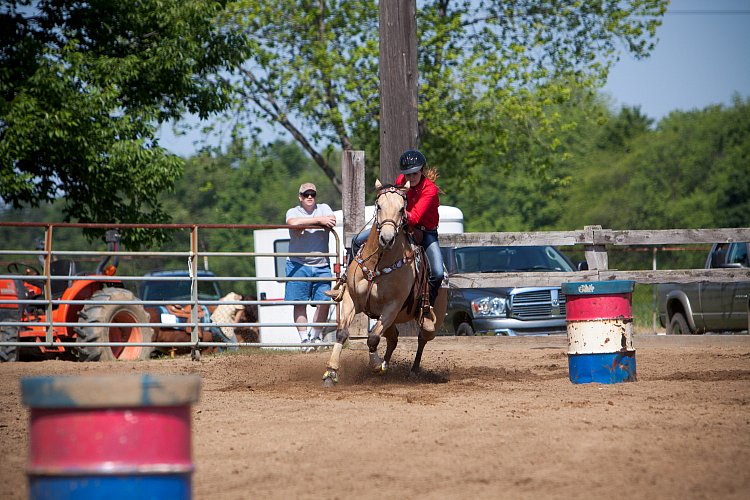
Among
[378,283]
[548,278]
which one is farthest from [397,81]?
[378,283]

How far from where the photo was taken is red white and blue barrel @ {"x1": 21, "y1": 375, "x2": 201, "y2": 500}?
12.1ft

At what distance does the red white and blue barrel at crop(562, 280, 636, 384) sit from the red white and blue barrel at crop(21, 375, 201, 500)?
660 centimetres

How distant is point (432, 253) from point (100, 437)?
746 cm

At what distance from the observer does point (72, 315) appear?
49.3 ft

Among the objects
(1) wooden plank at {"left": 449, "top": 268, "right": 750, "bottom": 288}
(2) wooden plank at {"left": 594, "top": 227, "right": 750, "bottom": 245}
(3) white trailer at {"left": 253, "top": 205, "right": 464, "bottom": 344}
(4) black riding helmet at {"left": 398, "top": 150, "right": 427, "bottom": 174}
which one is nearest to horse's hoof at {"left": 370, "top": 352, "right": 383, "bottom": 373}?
(4) black riding helmet at {"left": 398, "top": 150, "right": 427, "bottom": 174}

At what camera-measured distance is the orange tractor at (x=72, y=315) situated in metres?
14.0

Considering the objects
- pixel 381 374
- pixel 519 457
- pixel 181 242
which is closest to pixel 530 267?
pixel 381 374

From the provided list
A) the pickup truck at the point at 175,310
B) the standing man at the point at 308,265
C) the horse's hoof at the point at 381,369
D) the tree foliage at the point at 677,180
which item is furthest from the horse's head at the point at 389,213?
the tree foliage at the point at 677,180

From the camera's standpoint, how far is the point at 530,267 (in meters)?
16.5

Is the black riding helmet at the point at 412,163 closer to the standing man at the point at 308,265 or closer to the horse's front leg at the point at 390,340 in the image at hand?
the horse's front leg at the point at 390,340

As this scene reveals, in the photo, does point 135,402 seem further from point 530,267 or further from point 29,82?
point 29,82

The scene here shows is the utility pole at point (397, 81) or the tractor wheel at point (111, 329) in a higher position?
the utility pole at point (397, 81)

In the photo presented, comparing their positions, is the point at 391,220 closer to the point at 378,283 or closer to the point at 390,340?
the point at 378,283

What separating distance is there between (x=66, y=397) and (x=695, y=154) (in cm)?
6040
